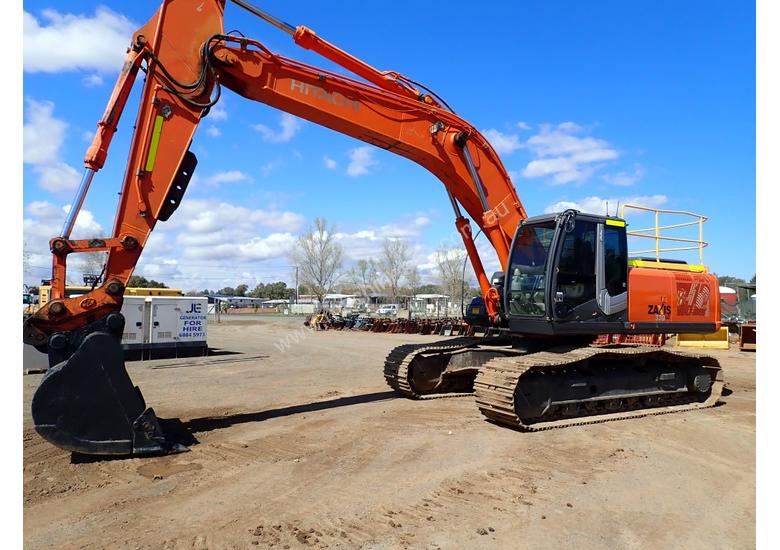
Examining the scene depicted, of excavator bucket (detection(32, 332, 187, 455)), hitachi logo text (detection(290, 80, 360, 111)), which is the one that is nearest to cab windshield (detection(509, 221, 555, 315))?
hitachi logo text (detection(290, 80, 360, 111))

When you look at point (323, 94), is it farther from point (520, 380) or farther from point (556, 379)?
point (556, 379)

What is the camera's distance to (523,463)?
6367mm

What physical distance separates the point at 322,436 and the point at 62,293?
3632 millimetres

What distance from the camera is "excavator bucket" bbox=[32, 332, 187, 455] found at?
5.97m

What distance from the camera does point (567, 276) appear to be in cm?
845

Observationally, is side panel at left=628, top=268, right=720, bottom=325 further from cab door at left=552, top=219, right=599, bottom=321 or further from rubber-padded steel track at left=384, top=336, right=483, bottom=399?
rubber-padded steel track at left=384, top=336, right=483, bottom=399

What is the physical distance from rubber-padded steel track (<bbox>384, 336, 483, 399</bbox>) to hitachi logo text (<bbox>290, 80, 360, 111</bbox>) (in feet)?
15.0

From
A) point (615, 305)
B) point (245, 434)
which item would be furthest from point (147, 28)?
point (615, 305)

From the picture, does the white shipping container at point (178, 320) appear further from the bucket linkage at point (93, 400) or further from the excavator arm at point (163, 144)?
the bucket linkage at point (93, 400)

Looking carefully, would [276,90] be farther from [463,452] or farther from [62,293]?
[463,452]

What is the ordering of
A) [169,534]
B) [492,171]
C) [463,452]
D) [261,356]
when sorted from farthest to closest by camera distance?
1. [261,356]
2. [492,171]
3. [463,452]
4. [169,534]

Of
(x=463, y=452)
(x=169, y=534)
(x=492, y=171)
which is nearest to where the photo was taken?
(x=169, y=534)

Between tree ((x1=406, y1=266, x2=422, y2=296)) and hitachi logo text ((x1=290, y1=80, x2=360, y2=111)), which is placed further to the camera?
tree ((x1=406, y1=266, x2=422, y2=296))

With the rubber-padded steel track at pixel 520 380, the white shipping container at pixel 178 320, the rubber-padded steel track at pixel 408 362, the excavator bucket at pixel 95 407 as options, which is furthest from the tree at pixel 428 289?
the excavator bucket at pixel 95 407
